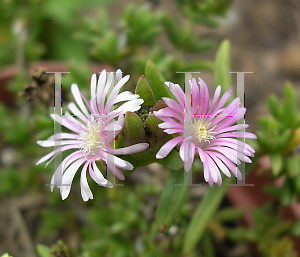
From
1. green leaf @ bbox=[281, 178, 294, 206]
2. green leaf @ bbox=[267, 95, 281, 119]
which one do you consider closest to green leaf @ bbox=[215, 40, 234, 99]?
green leaf @ bbox=[267, 95, 281, 119]

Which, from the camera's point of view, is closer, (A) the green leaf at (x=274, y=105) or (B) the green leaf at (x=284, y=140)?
(B) the green leaf at (x=284, y=140)

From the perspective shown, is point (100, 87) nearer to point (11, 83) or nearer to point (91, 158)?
point (91, 158)

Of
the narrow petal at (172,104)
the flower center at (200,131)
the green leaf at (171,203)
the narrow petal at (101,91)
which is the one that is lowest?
the green leaf at (171,203)

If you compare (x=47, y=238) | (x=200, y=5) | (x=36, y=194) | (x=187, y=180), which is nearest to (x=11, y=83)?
(x=36, y=194)

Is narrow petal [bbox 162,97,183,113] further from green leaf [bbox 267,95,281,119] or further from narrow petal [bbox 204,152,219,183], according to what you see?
green leaf [bbox 267,95,281,119]

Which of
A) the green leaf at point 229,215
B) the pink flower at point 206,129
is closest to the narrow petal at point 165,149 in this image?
the pink flower at point 206,129

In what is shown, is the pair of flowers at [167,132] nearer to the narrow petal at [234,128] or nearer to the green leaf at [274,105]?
the narrow petal at [234,128]

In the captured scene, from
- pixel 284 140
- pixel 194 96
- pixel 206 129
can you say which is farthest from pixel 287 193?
pixel 194 96
